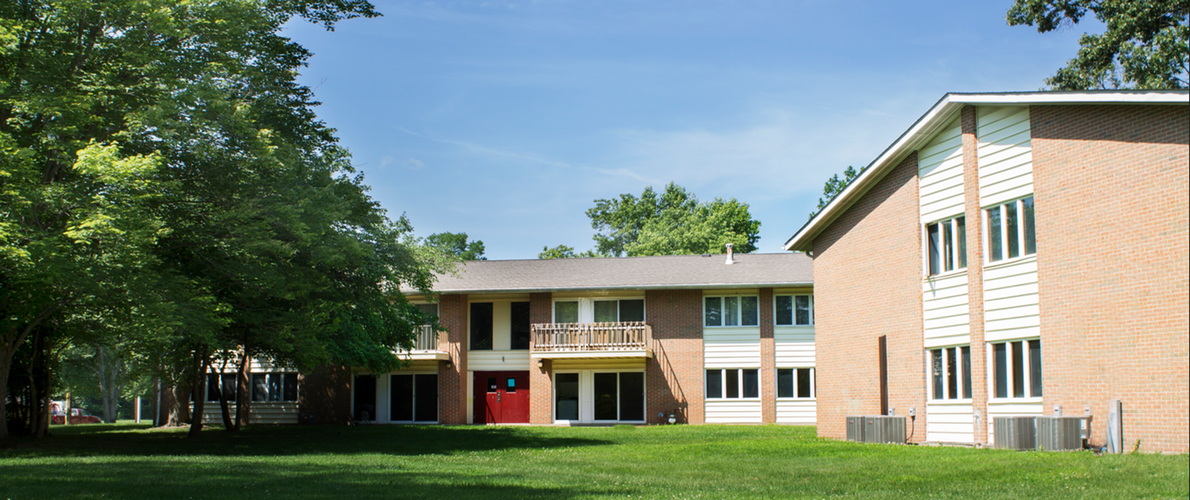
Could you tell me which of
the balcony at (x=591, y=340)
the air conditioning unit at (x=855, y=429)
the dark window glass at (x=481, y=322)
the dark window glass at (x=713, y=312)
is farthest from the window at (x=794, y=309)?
the air conditioning unit at (x=855, y=429)

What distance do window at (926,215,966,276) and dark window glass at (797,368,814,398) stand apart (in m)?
15.4

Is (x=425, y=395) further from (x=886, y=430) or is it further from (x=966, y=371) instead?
(x=966, y=371)

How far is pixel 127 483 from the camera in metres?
12.4

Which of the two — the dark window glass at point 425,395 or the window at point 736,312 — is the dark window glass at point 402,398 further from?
the window at point 736,312

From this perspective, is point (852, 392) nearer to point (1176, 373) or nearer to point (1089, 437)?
point (1089, 437)

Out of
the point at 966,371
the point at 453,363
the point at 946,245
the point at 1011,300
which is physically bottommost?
the point at 453,363

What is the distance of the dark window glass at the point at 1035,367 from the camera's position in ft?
57.0

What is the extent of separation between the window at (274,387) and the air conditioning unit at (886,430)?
87.7 feet

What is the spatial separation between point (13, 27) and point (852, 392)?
66.3 ft

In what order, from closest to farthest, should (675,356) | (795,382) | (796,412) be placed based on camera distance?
(796,412), (795,382), (675,356)

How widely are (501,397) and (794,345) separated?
39.8 feet

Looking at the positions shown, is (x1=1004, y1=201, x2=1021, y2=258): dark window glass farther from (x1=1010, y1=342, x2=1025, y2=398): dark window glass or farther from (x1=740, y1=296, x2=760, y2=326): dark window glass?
(x1=740, y1=296, x2=760, y2=326): dark window glass

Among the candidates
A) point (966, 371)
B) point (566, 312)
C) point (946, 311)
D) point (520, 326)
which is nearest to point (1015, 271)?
point (946, 311)

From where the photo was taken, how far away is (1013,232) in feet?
59.2
